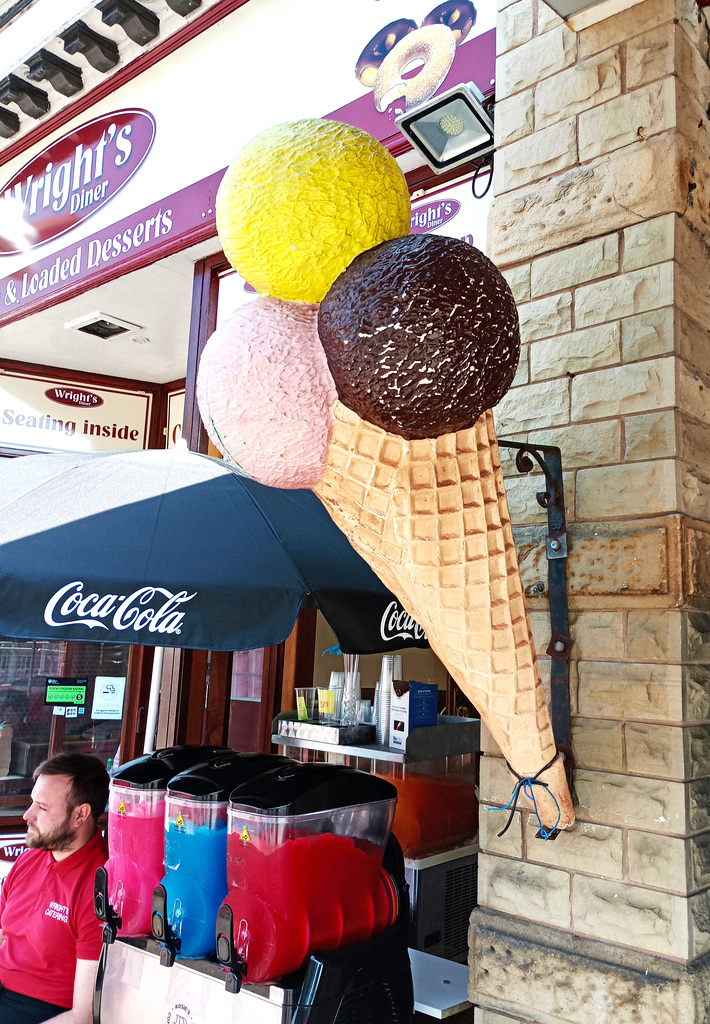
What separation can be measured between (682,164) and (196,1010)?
2.55m

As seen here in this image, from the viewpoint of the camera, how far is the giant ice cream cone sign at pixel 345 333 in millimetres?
915

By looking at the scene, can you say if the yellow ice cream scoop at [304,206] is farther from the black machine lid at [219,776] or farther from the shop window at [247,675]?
the shop window at [247,675]

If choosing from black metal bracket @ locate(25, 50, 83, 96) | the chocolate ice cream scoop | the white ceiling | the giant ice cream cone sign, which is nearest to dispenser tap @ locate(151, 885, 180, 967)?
the giant ice cream cone sign

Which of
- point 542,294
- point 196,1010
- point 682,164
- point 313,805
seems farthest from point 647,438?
point 196,1010

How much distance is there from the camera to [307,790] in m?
2.20

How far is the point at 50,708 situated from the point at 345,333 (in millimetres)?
6103

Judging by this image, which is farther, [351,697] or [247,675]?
[247,675]

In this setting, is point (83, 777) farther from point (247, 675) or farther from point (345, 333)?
point (345, 333)

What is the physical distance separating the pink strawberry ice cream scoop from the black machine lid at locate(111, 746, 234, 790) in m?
1.92

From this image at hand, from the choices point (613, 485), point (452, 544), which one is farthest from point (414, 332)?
point (613, 485)

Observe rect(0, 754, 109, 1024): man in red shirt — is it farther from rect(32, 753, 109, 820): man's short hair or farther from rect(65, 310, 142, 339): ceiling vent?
rect(65, 310, 142, 339): ceiling vent

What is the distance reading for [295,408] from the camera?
96 centimetres

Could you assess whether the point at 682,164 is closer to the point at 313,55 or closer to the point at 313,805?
the point at 313,805

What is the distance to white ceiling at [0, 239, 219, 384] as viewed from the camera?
520 cm
